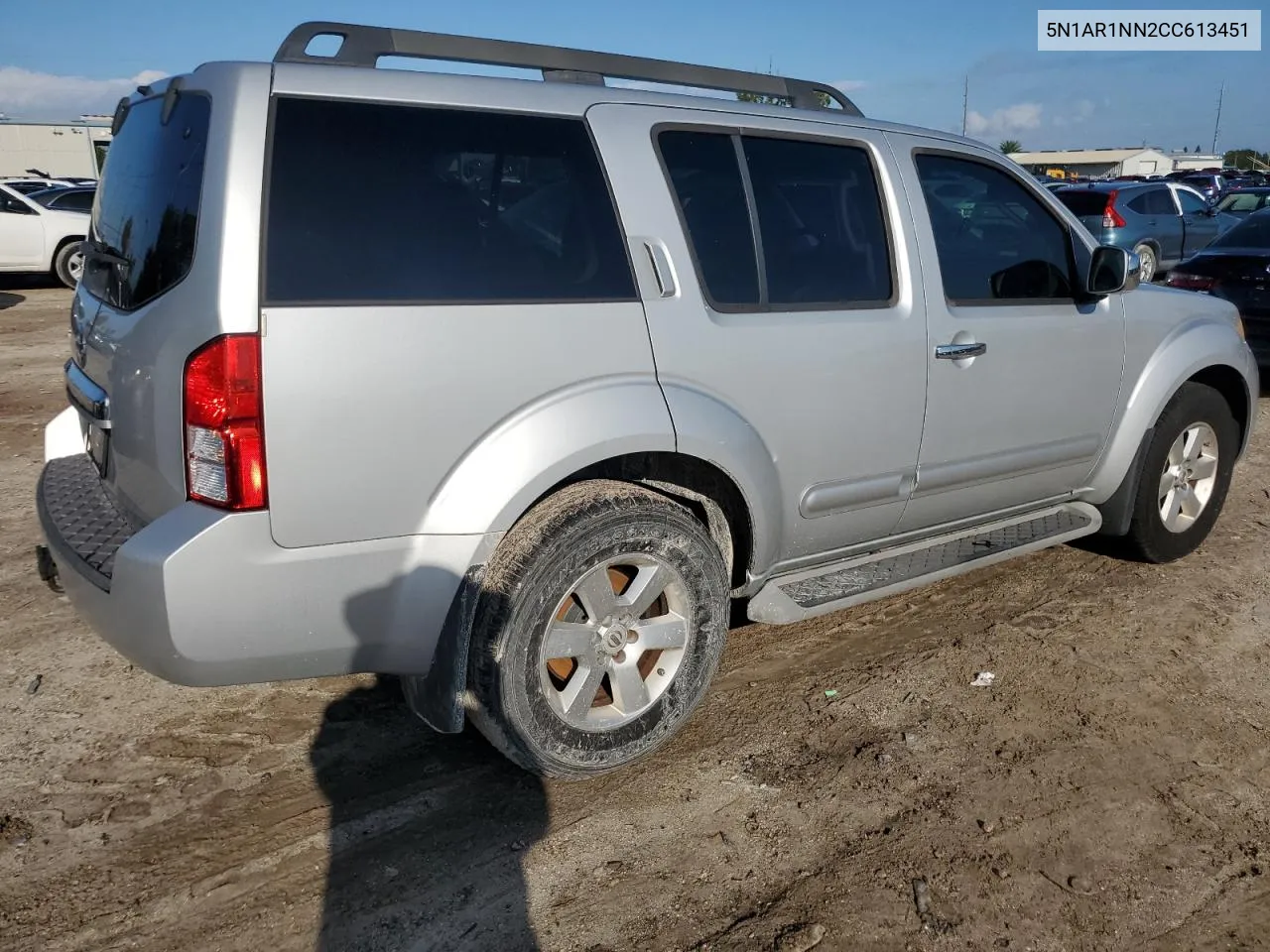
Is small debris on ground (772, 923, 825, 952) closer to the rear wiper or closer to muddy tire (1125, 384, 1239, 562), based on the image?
the rear wiper

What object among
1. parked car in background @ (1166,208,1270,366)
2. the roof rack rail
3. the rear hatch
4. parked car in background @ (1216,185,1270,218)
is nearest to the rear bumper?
the rear hatch

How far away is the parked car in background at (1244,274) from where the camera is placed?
805 cm

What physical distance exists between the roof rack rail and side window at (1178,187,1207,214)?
15943 mm

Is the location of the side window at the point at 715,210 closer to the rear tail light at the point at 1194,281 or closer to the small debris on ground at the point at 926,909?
the small debris on ground at the point at 926,909

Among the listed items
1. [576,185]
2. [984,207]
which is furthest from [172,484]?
[984,207]

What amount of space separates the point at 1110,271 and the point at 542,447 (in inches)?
99.2

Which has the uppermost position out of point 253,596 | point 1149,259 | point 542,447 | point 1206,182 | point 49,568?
point 1206,182

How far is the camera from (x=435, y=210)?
2582 millimetres

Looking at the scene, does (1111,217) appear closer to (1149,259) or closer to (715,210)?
(1149,259)

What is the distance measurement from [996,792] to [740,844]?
32.0 inches

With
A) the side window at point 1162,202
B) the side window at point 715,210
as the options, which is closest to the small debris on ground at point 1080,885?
the side window at point 715,210

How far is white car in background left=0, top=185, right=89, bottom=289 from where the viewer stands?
14.9 m

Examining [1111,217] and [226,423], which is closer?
[226,423]

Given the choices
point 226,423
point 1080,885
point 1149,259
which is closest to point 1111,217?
point 1149,259
